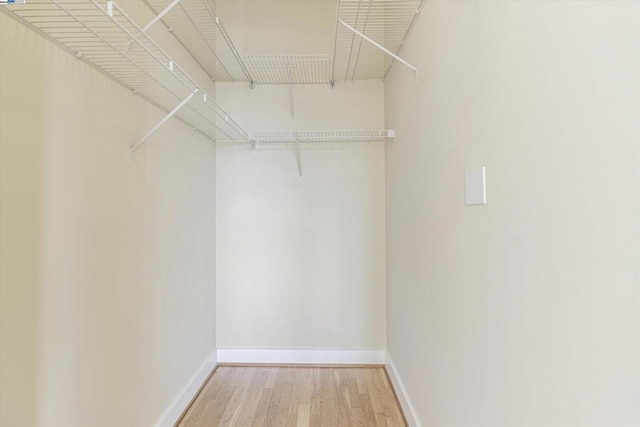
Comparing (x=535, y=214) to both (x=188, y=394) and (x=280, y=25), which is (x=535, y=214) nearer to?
(x=188, y=394)

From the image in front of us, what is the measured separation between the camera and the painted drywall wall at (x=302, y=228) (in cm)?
275

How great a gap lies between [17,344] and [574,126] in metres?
1.43

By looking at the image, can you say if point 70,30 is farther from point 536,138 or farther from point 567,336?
point 567,336

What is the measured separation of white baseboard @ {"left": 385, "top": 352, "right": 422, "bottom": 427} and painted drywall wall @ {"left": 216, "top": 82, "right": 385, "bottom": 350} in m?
0.28

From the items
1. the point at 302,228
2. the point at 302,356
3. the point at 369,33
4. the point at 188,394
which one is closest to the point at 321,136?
the point at 302,228

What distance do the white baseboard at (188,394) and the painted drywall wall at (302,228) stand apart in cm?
21

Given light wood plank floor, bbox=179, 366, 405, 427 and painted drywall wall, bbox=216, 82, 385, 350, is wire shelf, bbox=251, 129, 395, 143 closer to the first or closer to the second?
painted drywall wall, bbox=216, 82, 385, 350

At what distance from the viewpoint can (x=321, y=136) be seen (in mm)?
2725

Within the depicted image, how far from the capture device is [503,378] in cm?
94

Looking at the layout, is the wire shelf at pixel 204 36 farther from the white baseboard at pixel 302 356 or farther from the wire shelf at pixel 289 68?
the white baseboard at pixel 302 356

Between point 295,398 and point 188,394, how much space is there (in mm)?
654

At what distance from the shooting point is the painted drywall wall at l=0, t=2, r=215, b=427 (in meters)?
0.97

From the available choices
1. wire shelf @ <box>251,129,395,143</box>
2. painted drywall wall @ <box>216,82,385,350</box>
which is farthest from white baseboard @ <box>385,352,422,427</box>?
wire shelf @ <box>251,129,395,143</box>

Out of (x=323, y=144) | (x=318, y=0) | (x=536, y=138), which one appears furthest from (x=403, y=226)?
(x=318, y=0)
